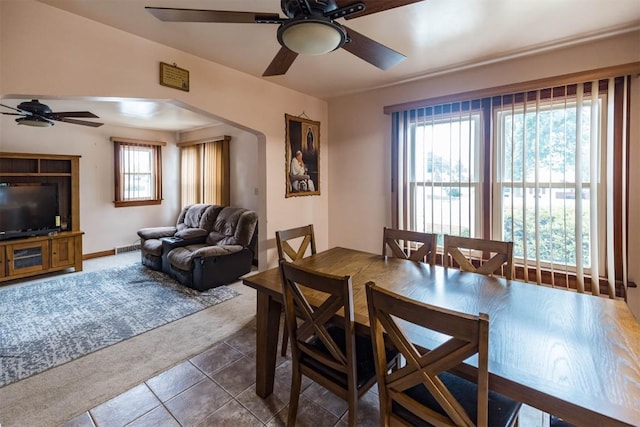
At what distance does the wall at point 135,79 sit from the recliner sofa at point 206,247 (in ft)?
2.61

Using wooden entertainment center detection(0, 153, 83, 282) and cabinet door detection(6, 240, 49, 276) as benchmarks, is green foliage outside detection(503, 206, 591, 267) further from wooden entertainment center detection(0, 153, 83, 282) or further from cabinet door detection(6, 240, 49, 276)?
cabinet door detection(6, 240, 49, 276)

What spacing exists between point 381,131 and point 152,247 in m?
3.65

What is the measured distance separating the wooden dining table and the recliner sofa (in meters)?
2.16

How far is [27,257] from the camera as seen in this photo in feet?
13.4

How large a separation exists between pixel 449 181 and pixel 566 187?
2.99 feet

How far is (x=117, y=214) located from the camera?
18.4ft

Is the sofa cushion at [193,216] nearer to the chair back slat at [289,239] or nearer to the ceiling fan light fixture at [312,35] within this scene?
the chair back slat at [289,239]

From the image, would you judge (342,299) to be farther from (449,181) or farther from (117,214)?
(117,214)

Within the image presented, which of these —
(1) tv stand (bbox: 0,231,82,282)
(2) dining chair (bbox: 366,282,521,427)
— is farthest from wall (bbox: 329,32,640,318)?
(1) tv stand (bbox: 0,231,82,282)

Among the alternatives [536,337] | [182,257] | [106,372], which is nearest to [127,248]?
[182,257]

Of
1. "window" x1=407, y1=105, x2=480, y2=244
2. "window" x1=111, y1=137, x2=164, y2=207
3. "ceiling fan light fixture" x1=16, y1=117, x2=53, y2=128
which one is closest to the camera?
"window" x1=407, y1=105, x2=480, y2=244

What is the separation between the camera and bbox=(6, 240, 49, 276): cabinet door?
3955mm

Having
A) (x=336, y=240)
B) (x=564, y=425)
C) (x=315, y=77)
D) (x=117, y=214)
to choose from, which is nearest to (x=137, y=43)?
(x=315, y=77)

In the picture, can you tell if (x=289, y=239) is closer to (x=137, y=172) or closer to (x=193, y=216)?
(x=193, y=216)
